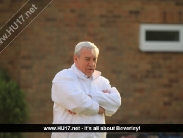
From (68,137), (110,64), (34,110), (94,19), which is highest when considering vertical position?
(94,19)

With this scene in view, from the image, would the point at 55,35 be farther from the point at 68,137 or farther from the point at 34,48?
the point at 68,137

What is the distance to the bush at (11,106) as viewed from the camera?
9.23 m

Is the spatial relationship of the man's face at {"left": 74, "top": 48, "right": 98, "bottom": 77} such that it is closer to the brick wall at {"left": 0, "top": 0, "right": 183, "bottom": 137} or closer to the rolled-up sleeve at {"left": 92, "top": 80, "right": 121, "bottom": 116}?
the rolled-up sleeve at {"left": 92, "top": 80, "right": 121, "bottom": 116}

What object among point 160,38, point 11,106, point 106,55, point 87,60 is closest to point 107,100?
point 87,60

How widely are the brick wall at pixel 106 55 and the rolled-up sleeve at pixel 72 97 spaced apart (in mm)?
4416

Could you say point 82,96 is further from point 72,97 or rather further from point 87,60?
point 87,60

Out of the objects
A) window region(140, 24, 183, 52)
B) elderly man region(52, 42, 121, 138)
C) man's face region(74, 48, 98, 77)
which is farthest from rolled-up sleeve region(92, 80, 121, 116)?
window region(140, 24, 183, 52)

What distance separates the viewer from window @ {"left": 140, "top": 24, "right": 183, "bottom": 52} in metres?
9.99

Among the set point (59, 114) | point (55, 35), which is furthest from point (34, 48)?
point (59, 114)

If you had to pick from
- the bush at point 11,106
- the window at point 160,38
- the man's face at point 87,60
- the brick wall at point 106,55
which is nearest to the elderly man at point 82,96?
the man's face at point 87,60

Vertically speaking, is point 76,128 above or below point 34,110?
below

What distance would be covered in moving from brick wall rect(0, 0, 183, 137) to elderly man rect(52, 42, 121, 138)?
4.28m

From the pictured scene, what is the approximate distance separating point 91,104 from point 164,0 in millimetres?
5099

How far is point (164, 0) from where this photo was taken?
1008cm
